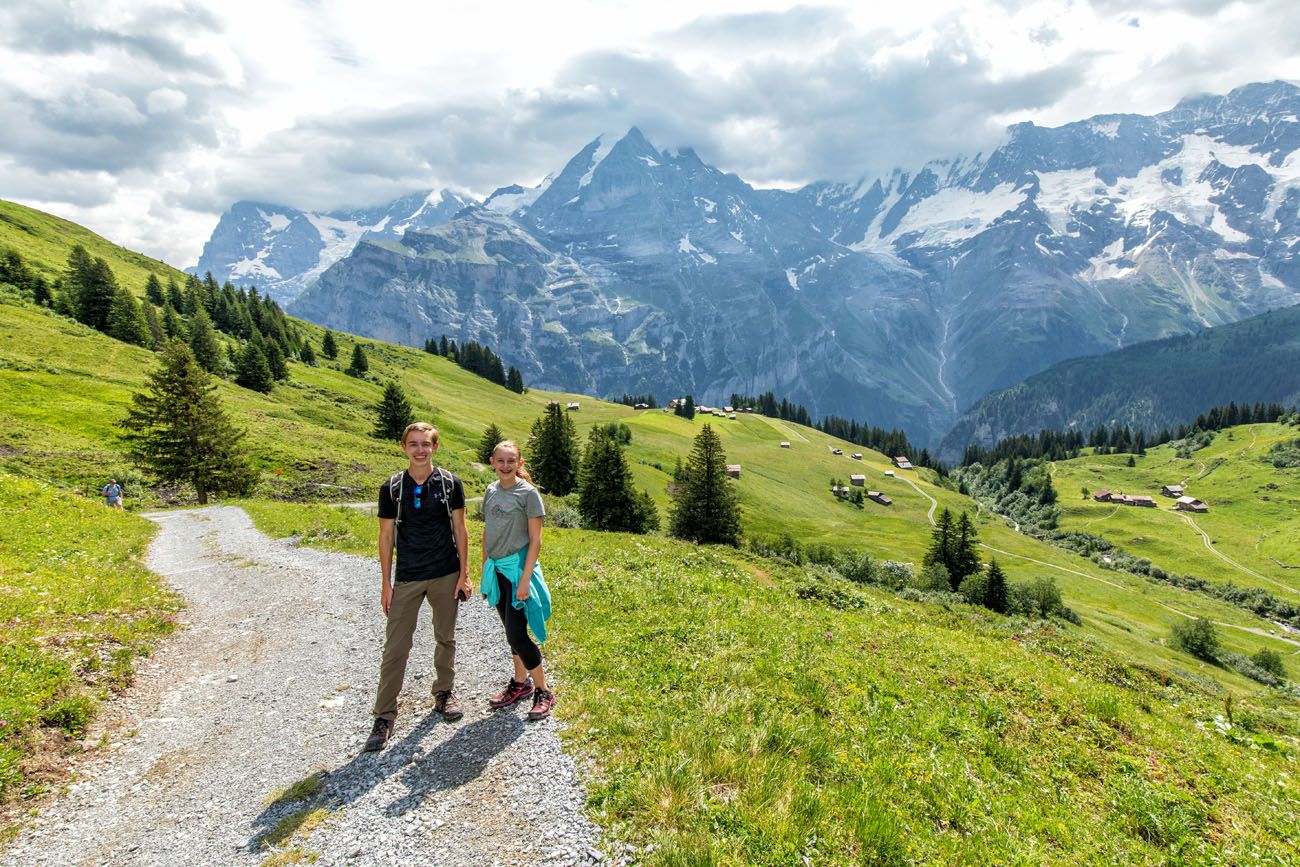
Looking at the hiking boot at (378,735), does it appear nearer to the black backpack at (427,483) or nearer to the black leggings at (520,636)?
the black leggings at (520,636)

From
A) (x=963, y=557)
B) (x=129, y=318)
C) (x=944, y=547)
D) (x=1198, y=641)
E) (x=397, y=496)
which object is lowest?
(x=1198, y=641)

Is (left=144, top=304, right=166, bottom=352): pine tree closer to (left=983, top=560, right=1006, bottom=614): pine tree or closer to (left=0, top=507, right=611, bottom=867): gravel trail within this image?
(left=0, top=507, right=611, bottom=867): gravel trail

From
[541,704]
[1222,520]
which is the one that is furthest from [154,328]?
[1222,520]

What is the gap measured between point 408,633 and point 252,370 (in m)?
91.2

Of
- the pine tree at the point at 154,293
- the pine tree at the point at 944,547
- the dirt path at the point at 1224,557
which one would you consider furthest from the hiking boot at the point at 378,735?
the dirt path at the point at 1224,557

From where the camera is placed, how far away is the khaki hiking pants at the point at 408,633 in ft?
31.3

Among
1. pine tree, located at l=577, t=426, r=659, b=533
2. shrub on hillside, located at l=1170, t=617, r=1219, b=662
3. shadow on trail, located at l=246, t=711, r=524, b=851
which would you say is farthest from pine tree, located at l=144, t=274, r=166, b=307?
shrub on hillside, located at l=1170, t=617, r=1219, b=662

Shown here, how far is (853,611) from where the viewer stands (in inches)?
737

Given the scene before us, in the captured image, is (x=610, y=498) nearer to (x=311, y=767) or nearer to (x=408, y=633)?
(x=408, y=633)

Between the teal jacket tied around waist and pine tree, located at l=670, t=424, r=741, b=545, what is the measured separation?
4986cm

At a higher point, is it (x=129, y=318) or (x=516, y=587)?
(x=129, y=318)

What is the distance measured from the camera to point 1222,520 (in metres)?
156

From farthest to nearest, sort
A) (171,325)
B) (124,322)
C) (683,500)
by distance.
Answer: (171,325) → (124,322) → (683,500)

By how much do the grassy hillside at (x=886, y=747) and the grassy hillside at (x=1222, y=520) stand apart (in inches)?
6194
